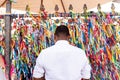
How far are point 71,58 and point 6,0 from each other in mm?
1344

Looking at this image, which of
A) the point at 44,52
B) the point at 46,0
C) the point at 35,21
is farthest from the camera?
the point at 46,0

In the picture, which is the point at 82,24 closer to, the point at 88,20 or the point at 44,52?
the point at 88,20

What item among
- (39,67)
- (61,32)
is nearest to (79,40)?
(61,32)

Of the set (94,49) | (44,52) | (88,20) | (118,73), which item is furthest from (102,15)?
(44,52)

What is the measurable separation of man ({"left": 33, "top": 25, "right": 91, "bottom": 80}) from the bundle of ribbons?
652mm

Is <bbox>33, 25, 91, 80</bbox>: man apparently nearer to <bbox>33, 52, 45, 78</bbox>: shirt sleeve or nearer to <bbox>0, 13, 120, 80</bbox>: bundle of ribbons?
<bbox>33, 52, 45, 78</bbox>: shirt sleeve

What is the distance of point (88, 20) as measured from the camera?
3941mm

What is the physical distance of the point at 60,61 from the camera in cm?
320

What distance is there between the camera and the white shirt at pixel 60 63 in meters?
3.19

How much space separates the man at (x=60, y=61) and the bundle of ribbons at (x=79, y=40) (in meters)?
0.65

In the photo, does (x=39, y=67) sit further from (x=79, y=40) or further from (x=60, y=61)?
(x=79, y=40)

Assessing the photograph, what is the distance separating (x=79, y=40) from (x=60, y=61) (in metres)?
0.80

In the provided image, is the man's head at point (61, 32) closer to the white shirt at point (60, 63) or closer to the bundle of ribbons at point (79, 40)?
the white shirt at point (60, 63)

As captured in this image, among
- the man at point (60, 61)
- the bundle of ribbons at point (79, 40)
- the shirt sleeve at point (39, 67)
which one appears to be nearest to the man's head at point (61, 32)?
the man at point (60, 61)
